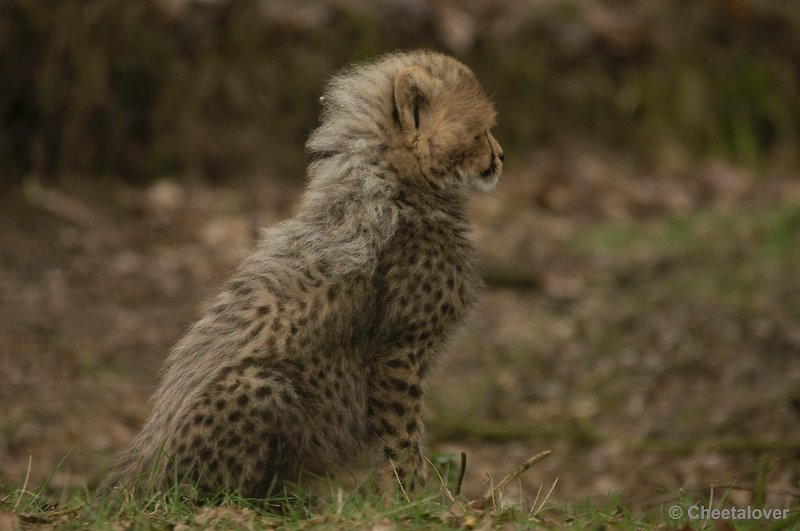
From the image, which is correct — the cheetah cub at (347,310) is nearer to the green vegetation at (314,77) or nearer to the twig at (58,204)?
the twig at (58,204)

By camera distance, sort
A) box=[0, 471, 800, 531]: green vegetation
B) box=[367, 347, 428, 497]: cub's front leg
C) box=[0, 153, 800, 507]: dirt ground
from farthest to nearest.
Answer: box=[0, 153, 800, 507]: dirt ground
box=[367, 347, 428, 497]: cub's front leg
box=[0, 471, 800, 531]: green vegetation

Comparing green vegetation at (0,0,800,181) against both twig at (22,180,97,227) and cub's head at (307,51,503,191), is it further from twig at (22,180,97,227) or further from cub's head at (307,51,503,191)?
cub's head at (307,51,503,191)

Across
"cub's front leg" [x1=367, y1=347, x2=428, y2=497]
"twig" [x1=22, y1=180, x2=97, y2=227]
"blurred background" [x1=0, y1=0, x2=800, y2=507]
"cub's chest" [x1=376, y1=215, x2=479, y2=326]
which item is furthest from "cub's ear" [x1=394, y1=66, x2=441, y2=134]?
"twig" [x1=22, y1=180, x2=97, y2=227]

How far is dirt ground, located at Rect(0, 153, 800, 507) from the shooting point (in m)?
6.67

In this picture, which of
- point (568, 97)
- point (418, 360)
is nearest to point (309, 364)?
point (418, 360)

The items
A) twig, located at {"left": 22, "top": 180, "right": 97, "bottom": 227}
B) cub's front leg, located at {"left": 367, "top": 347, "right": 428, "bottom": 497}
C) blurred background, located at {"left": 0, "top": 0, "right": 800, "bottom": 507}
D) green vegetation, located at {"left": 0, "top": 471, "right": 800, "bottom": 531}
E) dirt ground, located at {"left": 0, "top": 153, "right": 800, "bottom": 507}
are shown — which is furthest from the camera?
twig, located at {"left": 22, "top": 180, "right": 97, "bottom": 227}

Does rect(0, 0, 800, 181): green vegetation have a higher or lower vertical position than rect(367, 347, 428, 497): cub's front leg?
higher

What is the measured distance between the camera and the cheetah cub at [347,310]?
4070mm

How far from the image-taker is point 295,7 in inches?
448

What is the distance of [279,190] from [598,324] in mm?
3582
